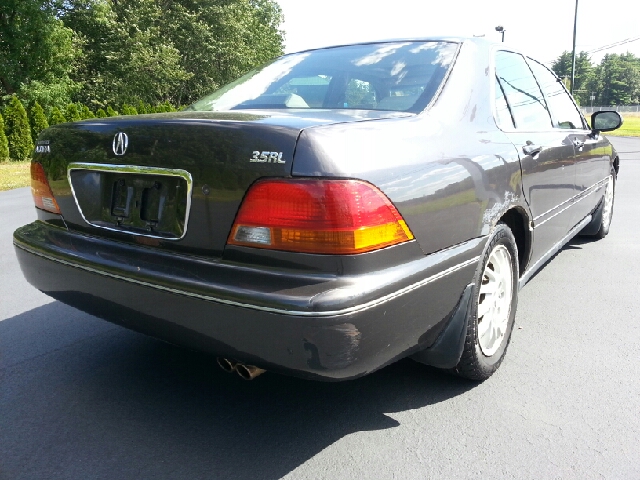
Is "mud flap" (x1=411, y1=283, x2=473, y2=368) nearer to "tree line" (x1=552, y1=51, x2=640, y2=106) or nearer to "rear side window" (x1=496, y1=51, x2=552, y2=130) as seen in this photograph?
"rear side window" (x1=496, y1=51, x2=552, y2=130)

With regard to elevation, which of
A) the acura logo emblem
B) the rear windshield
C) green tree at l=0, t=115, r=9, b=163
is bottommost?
green tree at l=0, t=115, r=9, b=163

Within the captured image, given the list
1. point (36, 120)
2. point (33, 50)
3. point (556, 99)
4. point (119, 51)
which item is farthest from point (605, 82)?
point (556, 99)

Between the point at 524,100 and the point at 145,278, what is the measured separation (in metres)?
2.32

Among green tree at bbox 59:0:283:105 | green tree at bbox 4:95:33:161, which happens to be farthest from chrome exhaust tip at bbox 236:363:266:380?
green tree at bbox 59:0:283:105

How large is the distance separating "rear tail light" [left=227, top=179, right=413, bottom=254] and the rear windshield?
0.64 m

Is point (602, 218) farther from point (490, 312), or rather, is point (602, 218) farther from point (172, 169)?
point (172, 169)

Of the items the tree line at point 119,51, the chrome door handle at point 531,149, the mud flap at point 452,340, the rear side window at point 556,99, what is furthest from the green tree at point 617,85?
the mud flap at point 452,340

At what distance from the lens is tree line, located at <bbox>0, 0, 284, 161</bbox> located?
81.4 feet

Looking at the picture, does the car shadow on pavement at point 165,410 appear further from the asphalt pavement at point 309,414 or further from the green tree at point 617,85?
the green tree at point 617,85

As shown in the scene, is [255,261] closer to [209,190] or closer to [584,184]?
[209,190]

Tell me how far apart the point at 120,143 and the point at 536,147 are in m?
2.06

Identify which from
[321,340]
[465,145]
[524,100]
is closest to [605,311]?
[524,100]

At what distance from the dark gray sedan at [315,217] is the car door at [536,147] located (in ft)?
0.11

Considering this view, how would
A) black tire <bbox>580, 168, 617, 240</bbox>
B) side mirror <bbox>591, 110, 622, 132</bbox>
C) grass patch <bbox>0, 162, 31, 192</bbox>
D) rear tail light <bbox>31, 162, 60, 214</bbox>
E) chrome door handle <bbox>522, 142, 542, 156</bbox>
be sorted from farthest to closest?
1. grass patch <bbox>0, 162, 31, 192</bbox>
2. black tire <bbox>580, 168, 617, 240</bbox>
3. side mirror <bbox>591, 110, 622, 132</bbox>
4. chrome door handle <bbox>522, 142, 542, 156</bbox>
5. rear tail light <bbox>31, 162, 60, 214</bbox>
